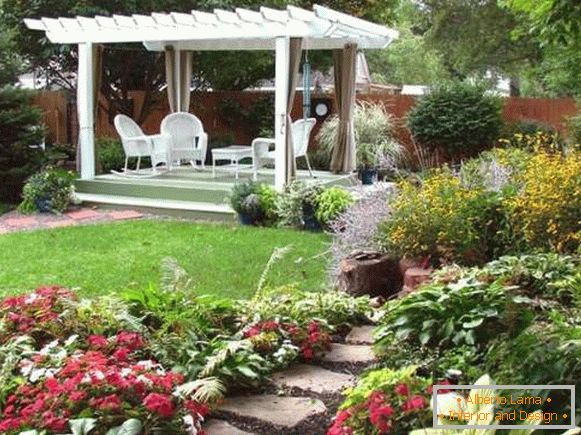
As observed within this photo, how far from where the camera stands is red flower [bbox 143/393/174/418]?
2.65 metres

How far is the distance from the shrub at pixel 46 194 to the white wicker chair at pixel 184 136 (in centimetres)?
206

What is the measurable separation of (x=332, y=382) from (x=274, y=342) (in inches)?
14.5

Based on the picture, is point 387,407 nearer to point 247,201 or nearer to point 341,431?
point 341,431

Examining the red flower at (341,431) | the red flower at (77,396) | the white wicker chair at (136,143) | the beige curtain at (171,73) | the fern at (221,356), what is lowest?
the red flower at (341,431)

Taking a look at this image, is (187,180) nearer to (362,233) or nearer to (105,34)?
(105,34)

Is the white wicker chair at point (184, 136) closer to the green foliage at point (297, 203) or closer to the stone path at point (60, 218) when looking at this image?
the stone path at point (60, 218)

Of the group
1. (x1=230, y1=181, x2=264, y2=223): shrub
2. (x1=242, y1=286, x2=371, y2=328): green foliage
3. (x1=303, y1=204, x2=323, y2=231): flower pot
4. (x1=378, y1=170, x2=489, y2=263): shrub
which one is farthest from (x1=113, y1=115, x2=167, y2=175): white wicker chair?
(x1=242, y1=286, x2=371, y2=328): green foliage

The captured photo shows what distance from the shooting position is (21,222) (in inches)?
374

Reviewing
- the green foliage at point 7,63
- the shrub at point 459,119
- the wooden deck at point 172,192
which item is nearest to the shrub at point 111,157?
the wooden deck at point 172,192

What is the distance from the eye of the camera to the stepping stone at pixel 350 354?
145 inches

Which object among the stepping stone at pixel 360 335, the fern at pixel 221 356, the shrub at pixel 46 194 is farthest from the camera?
the shrub at pixel 46 194

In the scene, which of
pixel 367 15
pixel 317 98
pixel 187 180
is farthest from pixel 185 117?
pixel 367 15

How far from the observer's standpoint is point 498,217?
539 cm

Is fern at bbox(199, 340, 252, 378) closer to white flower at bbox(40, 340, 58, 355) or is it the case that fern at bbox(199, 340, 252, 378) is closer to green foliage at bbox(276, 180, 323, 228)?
white flower at bbox(40, 340, 58, 355)
